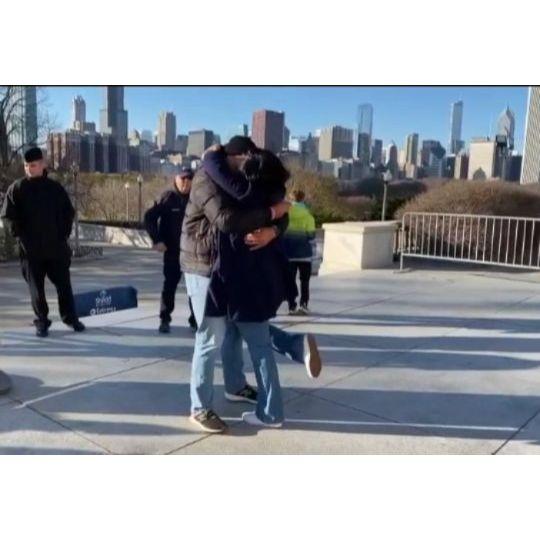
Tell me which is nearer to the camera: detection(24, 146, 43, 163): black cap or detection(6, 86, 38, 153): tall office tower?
detection(24, 146, 43, 163): black cap

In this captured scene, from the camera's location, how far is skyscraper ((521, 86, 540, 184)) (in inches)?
381

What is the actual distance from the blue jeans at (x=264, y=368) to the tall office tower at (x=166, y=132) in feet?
41.6

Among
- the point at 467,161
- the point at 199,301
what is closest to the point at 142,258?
the point at 467,161

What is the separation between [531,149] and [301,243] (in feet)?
32.6

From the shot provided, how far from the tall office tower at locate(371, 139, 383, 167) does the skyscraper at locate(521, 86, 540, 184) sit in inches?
168

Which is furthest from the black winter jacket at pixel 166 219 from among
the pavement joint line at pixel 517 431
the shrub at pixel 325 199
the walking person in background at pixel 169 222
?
the shrub at pixel 325 199

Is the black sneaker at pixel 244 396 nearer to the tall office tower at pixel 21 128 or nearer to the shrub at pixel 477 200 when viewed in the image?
the shrub at pixel 477 200

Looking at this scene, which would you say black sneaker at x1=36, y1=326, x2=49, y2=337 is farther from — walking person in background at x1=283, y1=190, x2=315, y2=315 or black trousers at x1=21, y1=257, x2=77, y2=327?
walking person in background at x1=283, y1=190, x2=315, y2=315

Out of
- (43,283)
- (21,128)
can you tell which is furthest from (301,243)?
(21,128)

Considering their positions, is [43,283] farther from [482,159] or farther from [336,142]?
[336,142]

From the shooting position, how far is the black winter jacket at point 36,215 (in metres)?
4.94

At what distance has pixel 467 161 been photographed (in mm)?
15305

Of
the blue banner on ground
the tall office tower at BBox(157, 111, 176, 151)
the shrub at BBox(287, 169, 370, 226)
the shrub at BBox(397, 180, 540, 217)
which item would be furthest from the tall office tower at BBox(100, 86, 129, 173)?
the shrub at BBox(287, 169, 370, 226)

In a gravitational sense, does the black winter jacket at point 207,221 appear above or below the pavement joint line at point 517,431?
above
